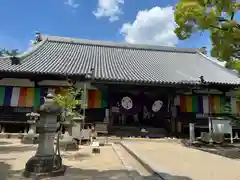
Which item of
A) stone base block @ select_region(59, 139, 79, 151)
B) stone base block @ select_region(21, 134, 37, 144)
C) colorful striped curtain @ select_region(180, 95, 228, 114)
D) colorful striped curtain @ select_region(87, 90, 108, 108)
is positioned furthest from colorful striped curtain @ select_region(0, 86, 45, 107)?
colorful striped curtain @ select_region(180, 95, 228, 114)

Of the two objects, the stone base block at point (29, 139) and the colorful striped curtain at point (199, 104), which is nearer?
the stone base block at point (29, 139)

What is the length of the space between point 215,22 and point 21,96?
42.9 feet

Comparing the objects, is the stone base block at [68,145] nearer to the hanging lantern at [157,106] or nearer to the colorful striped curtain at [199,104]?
the hanging lantern at [157,106]

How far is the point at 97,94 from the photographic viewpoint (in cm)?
1514

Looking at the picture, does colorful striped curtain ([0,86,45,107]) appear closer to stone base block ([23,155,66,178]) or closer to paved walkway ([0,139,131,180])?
paved walkway ([0,139,131,180])

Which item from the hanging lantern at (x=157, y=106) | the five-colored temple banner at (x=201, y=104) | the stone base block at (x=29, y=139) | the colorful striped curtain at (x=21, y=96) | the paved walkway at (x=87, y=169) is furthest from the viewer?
the five-colored temple banner at (x=201, y=104)

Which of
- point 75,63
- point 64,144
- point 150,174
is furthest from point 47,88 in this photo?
point 150,174

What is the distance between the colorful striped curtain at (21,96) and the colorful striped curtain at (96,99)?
2.99 metres

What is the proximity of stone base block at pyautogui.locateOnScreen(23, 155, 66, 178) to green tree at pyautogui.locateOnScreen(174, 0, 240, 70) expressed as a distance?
4.33 meters

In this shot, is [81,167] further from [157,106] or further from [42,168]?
[157,106]

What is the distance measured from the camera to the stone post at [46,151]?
17.8 ft

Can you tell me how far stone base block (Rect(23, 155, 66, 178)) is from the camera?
17.6 ft

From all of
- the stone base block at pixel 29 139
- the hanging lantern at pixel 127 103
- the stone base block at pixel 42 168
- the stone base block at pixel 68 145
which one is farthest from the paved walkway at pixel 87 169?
the hanging lantern at pixel 127 103

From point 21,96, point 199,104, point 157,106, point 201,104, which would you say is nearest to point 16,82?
point 21,96
